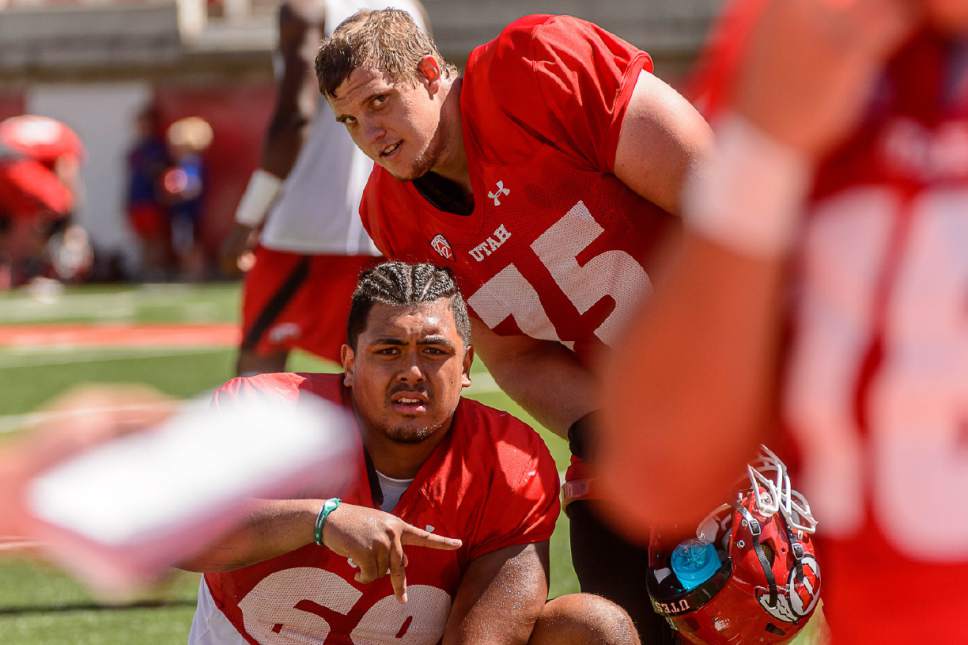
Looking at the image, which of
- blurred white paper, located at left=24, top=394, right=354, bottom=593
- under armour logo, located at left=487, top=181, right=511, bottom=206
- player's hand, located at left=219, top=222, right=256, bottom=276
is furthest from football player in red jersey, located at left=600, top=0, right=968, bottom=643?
player's hand, located at left=219, top=222, right=256, bottom=276

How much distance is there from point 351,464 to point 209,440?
1.26 m

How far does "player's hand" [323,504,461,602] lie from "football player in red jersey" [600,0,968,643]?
5.01 ft

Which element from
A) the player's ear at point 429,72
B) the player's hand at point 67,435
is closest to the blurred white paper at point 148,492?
the player's hand at point 67,435

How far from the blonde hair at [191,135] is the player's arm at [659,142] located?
48.7 feet

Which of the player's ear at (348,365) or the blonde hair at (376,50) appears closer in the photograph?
the blonde hair at (376,50)

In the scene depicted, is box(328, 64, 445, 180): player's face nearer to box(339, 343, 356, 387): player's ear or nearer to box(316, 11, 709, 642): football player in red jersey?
box(316, 11, 709, 642): football player in red jersey

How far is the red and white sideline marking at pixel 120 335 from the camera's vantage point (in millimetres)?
10938

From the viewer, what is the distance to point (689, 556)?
2.86m

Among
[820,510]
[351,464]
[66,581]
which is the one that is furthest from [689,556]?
Answer: [66,581]

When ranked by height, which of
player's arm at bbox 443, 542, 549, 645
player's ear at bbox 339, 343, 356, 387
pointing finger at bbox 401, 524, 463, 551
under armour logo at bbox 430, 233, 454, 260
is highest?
under armour logo at bbox 430, 233, 454, 260

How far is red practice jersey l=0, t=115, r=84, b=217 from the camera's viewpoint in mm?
16547

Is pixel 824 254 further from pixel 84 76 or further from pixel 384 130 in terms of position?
pixel 84 76

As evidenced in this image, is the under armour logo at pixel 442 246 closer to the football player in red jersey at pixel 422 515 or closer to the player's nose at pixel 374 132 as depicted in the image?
the football player in red jersey at pixel 422 515

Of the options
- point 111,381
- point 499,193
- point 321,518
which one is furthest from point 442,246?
point 111,381
